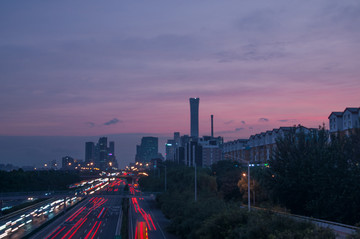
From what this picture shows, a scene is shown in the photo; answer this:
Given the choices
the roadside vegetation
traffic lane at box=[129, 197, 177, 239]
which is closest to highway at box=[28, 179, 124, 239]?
traffic lane at box=[129, 197, 177, 239]

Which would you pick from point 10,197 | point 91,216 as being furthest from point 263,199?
point 10,197

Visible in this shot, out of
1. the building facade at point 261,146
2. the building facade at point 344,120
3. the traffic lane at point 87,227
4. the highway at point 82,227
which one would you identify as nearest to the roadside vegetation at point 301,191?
the traffic lane at point 87,227

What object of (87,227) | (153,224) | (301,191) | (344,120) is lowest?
(153,224)

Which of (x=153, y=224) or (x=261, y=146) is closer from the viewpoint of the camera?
(x=153, y=224)

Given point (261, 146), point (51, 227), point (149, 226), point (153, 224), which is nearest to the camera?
point (51, 227)

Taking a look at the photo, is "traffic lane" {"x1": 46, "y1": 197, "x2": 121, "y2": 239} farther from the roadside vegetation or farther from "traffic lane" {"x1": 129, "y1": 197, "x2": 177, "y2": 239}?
the roadside vegetation

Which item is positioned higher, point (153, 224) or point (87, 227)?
point (87, 227)

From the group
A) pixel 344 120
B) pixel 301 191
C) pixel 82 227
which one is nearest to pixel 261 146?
pixel 344 120

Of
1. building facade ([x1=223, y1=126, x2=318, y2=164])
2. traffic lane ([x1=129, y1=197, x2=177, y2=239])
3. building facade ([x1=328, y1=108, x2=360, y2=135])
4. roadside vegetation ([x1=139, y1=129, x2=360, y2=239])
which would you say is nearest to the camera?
roadside vegetation ([x1=139, y1=129, x2=360, y2=239])

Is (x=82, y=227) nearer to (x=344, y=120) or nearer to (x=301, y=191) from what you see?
(x=301, y=191)

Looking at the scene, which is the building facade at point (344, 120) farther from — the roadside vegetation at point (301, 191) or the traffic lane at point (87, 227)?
the traffic lane at point (87, 227)

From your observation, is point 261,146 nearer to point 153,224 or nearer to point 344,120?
point 344,120

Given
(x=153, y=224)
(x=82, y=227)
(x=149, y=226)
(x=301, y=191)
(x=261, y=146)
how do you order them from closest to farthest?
(x=301, y=191) → (x=82, y=227) → (x=149, y=226) → (x=153, y=224) → (x=261, y=146)

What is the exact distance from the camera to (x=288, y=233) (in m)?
19.8
